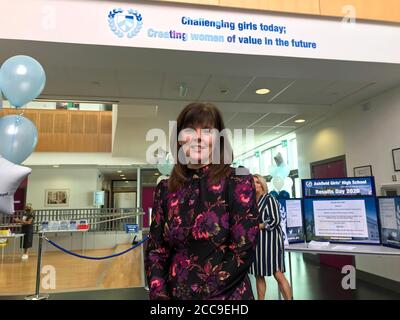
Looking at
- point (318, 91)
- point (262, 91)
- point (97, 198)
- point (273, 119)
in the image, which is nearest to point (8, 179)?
point (262, 91)

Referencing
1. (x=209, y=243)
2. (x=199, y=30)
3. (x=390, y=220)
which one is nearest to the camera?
(x=209, y=243)

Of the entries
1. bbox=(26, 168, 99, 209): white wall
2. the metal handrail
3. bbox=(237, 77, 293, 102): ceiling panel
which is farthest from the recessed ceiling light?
bbox=(26, 168, 99, 209): white wall

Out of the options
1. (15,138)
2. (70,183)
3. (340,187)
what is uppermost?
(70,183)

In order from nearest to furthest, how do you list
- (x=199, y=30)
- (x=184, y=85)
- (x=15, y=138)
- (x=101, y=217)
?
(x=15, y=138), (x=199, y=30), (x=184, y=85), (x=101, y=217)

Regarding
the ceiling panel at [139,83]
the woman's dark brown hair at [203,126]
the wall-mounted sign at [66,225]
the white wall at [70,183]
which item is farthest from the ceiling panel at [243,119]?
the white wall at [70,183]

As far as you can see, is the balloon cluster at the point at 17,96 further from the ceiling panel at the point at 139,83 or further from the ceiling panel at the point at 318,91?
the ceiling panel at the point at 318,91

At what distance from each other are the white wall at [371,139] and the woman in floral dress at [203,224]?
4.16 meters

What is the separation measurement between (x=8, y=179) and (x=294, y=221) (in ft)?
9.47

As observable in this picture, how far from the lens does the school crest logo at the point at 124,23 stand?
2918 millimetres

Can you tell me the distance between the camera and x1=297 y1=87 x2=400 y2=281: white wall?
169 inches

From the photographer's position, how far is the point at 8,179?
217 centimetres

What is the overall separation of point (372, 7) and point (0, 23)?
3841 millimetres

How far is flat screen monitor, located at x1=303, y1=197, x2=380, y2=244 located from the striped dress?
0.46m

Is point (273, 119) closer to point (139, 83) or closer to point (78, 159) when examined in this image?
point (139, 83)
